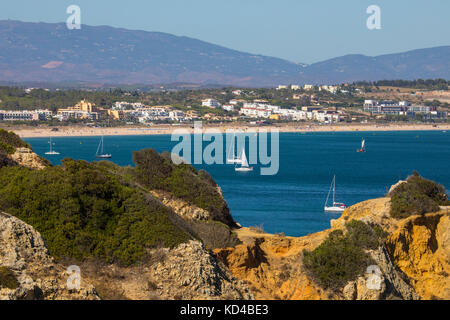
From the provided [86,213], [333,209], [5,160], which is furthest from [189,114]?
[86,213]

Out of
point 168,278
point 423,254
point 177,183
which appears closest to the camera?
point 168,278

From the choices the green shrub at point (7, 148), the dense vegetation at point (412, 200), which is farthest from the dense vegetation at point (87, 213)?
the dense vegetation at point (412, 200)

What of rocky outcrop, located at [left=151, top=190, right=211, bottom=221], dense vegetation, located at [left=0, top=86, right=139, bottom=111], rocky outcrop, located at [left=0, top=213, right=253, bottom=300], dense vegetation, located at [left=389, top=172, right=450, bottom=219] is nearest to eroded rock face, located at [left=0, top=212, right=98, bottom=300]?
rocky outcrop, located at [left=0, top=213, right=253, bottom=300]

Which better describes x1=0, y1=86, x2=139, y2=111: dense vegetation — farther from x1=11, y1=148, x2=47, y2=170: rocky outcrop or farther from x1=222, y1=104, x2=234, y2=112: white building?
x1=11, y1=148, x2=47, y2=170: rocky outcrop

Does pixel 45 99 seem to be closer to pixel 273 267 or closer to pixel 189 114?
pixel 189 114

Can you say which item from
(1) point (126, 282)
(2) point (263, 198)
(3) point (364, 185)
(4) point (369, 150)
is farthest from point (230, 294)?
(4) point (369, 150)

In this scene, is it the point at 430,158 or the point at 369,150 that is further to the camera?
the point at 369,150
